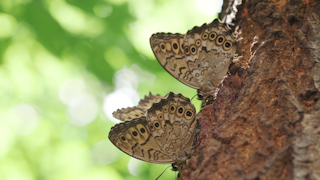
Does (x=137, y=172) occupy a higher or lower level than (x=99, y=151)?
lower

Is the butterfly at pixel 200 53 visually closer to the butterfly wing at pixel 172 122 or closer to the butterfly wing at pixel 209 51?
the butterfly wing at pixel 209 51

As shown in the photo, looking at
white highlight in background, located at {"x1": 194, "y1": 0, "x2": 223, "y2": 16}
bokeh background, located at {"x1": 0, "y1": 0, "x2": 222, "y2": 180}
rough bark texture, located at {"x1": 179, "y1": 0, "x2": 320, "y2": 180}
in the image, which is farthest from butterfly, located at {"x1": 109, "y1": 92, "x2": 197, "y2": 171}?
white highlight in background, located at {"x1": 194, "y1": 0, "x2": 223, "y2": 16}

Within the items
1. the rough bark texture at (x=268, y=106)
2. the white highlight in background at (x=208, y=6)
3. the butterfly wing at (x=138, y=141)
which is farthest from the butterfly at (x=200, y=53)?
the white highlight in background at (x=208, y=6)

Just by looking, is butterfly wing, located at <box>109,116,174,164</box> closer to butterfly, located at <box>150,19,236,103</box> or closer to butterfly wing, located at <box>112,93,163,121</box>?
butterfly wing, located at <box>112,93,163,121</box>

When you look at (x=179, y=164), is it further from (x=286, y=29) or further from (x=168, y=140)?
(x=286, y=29)

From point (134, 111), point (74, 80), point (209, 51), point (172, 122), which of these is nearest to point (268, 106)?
point (172, 122)

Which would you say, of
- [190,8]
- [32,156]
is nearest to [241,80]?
[190,8]

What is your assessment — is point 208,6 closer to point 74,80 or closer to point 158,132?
point 74,80
